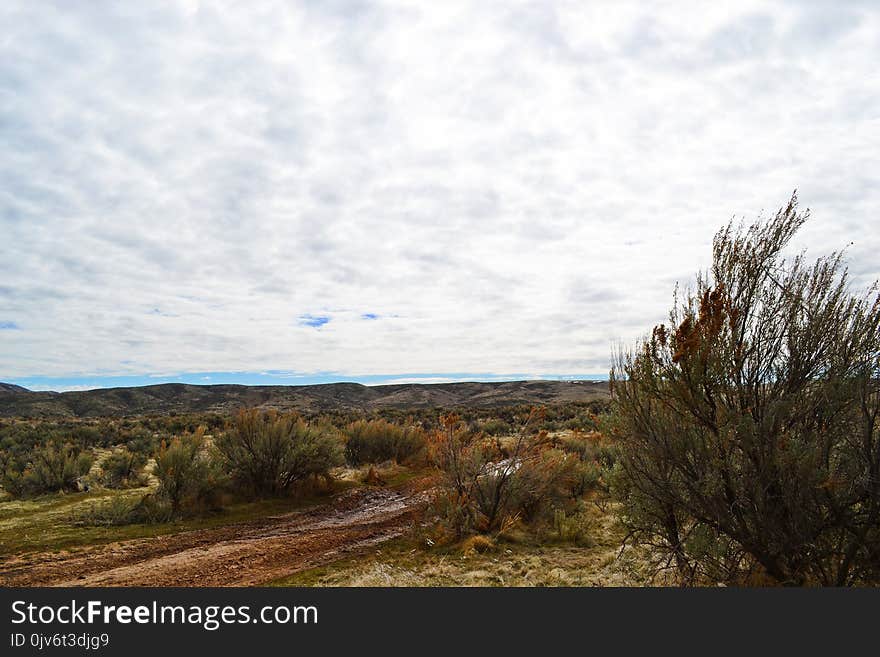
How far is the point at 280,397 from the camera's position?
314ft

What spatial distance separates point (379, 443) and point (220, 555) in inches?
483

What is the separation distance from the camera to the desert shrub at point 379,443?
68.0 feet

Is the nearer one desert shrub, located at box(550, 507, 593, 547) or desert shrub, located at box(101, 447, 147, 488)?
desert shrub, located at box(550, 507, 593, 547)

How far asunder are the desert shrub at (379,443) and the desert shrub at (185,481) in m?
7.75

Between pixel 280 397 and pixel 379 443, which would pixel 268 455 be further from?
pixel 280 397

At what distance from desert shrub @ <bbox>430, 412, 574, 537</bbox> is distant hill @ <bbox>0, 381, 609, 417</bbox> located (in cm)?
5264

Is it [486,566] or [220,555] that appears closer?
[486,566]

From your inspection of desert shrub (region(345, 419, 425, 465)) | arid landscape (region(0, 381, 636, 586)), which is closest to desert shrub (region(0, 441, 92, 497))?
arid landscape (region(0, 381, 636, 586))

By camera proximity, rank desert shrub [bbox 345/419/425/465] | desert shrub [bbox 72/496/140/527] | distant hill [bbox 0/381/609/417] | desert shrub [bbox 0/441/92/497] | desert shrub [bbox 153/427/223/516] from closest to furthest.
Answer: desert shrub [bbox 72/496/140/527] → desert shrub [bbox 153/427/223/516] → desert shrub [bbox 0/441/92/497] → desert shrub [bbox 345/419/425/465] → distant hill [bbox 0/381/609/417]

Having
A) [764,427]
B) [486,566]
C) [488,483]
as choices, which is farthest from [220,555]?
[764,427]

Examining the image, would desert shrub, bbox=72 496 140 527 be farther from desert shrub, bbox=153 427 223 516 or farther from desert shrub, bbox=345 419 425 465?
desert shrub, bbox=345 419 425 465

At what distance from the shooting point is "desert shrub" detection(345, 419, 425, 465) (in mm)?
20734

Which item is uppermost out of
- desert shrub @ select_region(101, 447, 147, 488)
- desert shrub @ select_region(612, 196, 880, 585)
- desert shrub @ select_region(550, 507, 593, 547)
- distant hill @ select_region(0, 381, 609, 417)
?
desert shrub @ select_region(612, 196, 880, 585)

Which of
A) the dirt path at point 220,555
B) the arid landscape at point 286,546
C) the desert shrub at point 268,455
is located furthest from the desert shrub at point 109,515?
the desert shrub at point 268,455
